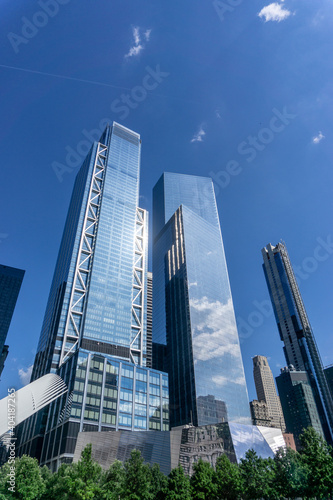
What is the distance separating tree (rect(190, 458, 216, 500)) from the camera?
45.0 meters

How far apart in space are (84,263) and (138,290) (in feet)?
89.3

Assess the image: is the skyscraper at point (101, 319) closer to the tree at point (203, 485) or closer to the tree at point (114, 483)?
the tree at point (203, 485)

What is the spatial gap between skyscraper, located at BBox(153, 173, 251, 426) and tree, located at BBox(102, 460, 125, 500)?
83031 millimetres

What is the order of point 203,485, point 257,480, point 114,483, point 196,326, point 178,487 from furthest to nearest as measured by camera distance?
point 196,326, point 257,480, point 203,485, point 178,487, point 114,483

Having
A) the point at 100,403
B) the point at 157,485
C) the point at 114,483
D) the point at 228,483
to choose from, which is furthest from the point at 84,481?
the point at 100,403

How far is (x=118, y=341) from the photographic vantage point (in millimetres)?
123250

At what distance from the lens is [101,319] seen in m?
126

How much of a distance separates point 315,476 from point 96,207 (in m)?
135

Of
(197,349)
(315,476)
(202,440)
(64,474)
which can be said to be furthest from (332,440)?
(64,474)

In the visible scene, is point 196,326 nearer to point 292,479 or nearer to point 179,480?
point 292,479

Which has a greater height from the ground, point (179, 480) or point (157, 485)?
point (179, 480)

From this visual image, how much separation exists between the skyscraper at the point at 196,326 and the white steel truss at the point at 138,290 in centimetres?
1845

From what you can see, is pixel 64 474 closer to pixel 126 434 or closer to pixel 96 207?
pixel 126 434

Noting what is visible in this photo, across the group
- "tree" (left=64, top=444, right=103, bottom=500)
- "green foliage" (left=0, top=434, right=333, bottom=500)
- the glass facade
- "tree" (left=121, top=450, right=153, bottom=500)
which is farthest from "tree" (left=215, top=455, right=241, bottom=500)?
the glass facade
